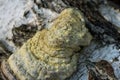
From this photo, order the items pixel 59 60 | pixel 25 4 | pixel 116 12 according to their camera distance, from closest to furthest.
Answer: pixel 59 60
pixel 116 12
pixel 25 4

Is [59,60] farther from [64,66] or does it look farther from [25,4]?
[25,4]

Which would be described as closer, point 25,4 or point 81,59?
point 81,59

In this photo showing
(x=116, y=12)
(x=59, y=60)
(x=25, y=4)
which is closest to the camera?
(x=59, y=60)

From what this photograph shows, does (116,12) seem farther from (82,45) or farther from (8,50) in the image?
(8,50)

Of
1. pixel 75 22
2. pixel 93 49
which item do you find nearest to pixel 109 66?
pixel 93 49

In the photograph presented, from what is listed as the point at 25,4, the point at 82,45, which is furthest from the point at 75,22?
the point at 25,4

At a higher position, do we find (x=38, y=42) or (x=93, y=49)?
(x=38, y=42)
